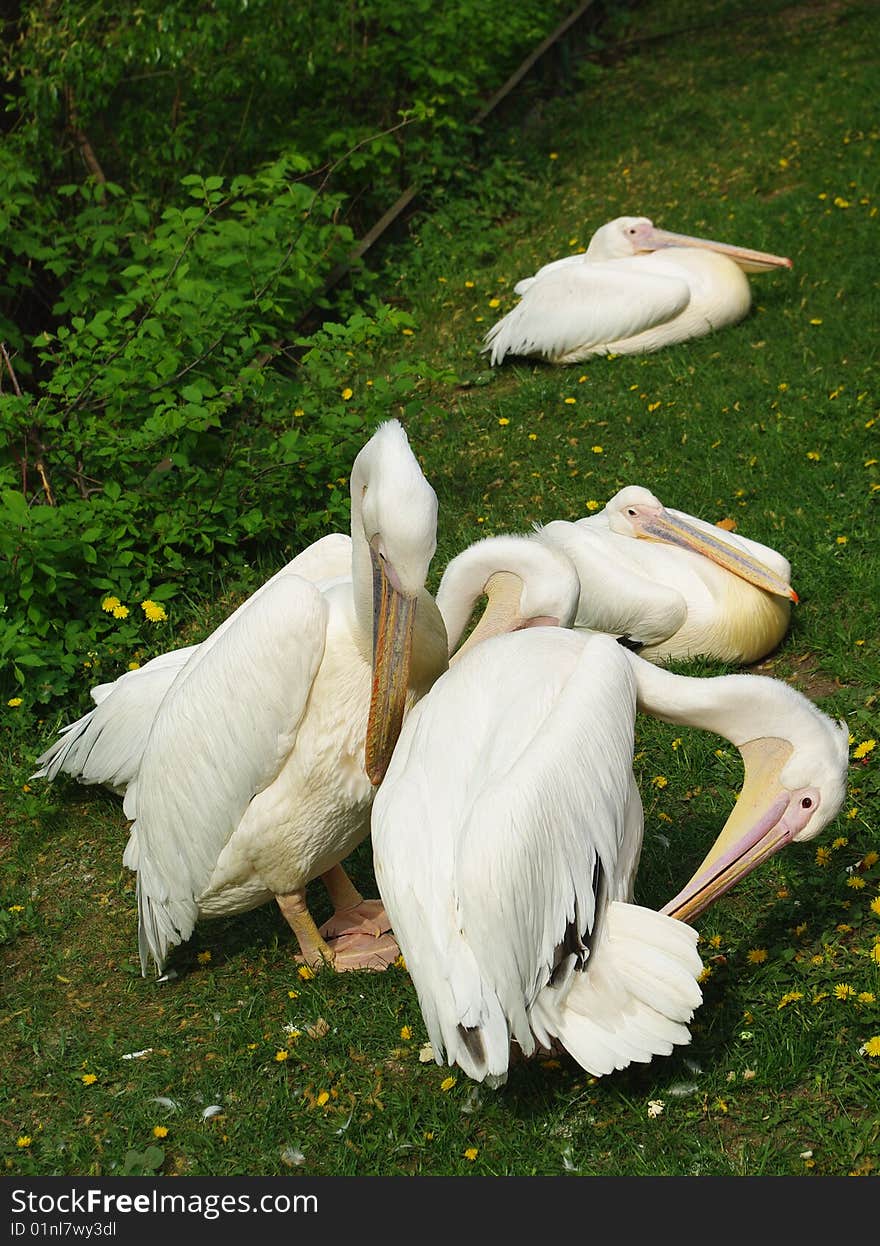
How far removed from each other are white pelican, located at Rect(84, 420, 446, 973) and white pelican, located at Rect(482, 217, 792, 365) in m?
3.33

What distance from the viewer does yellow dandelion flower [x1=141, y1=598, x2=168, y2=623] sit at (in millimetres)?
4914

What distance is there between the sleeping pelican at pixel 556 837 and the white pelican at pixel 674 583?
132cm

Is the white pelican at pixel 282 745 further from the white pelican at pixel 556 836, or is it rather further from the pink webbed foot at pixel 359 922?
the white pelican at pixel 556 836

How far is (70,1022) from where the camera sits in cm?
363

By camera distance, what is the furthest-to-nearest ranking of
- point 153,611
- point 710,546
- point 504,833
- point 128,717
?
1. point 153,611
2. point 710,546
3. point 128,717
4. point 504,833

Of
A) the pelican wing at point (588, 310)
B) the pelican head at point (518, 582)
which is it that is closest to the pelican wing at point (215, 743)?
the pelican head at point (518, 582)

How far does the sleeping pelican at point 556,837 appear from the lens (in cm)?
264

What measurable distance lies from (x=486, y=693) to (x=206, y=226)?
4190mm

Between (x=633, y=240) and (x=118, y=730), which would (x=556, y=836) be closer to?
(x=118, y=730)

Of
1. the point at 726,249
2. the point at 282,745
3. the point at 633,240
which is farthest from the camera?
the point at 633,240

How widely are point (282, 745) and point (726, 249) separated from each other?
436cm

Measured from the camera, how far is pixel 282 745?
3.36m

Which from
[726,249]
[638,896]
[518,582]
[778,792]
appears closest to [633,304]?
[726,249]

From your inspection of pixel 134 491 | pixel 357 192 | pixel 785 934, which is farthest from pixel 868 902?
pixel 357 192
